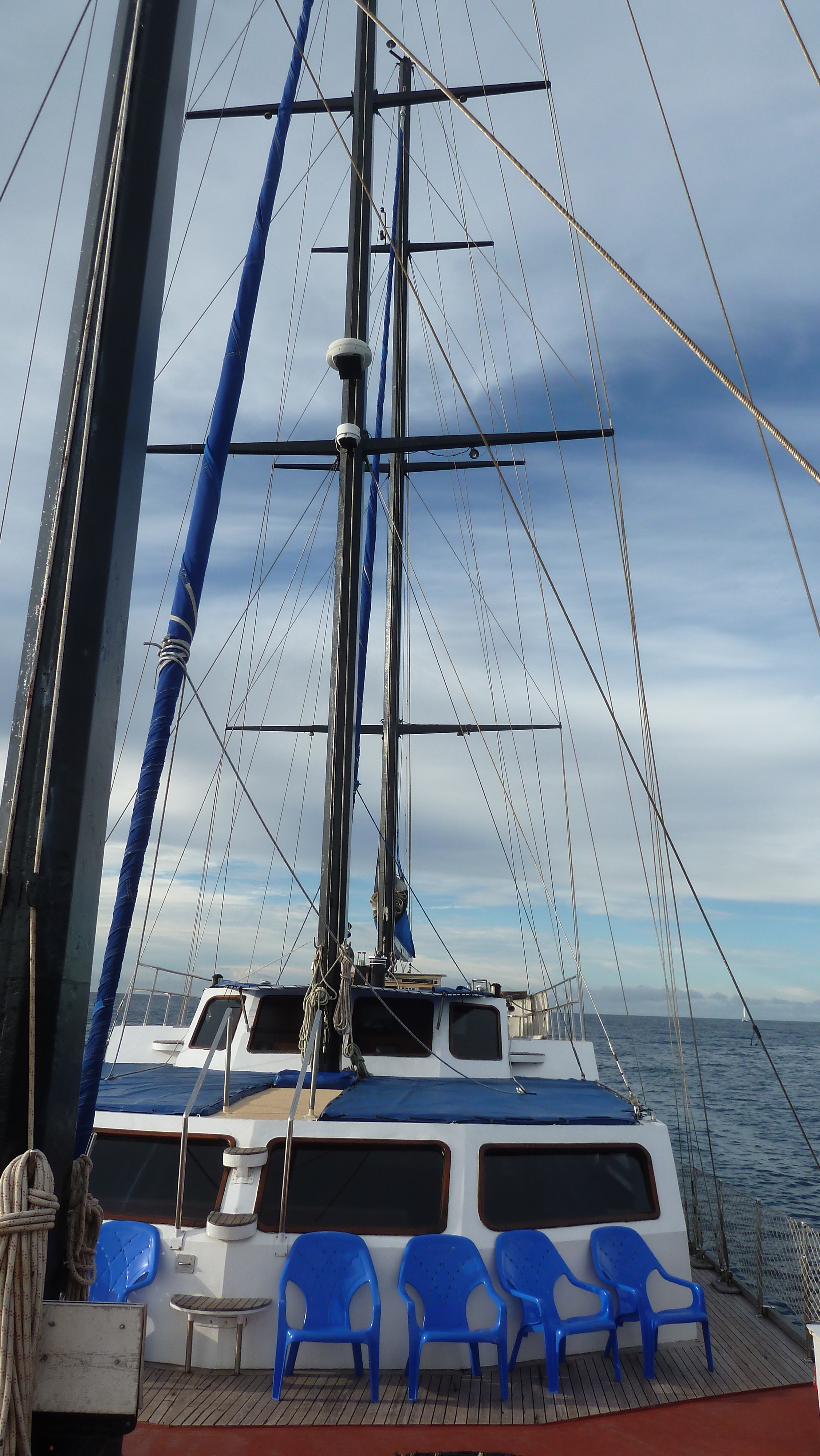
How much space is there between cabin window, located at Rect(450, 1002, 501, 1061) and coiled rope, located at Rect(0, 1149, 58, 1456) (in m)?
8.50

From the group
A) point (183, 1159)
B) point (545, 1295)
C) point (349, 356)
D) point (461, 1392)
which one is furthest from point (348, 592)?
point (461, 1392)

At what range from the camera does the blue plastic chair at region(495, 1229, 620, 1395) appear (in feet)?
18.1

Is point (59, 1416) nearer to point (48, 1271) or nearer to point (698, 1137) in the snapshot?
point (48, 1271)

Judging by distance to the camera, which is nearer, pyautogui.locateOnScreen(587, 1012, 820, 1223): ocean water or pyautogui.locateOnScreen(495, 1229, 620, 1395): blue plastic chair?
pyautogui.locateOnScreen(495, 1229, 620, 1395): blue plastic chair

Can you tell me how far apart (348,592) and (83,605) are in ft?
22.7

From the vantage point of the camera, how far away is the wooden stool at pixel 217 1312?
5402mm

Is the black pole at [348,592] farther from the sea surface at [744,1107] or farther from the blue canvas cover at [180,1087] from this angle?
the sea surface at [744,1107]

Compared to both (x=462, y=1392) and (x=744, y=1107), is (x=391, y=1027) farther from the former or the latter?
(x=744, y=1107)

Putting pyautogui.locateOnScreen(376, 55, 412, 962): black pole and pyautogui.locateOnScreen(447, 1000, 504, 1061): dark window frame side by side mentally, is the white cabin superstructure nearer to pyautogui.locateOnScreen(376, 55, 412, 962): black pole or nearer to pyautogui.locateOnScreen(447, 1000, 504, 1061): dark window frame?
pyautogui.locateOnScreen(447, 1000, 504, 1061): dark window frame

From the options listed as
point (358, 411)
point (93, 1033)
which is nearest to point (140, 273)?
point (93, 1033)

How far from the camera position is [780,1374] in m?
5.83

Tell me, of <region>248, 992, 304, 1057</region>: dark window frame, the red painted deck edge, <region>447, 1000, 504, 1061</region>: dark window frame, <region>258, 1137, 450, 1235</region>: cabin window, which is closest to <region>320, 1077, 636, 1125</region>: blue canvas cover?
<region>258, 1137, 450, 1235</region>: cabin window

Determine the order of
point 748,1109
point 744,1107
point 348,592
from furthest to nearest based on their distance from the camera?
1. point 744,1107
2. point 748,1109
3. point 348,592

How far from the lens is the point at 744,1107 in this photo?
39719 mm
